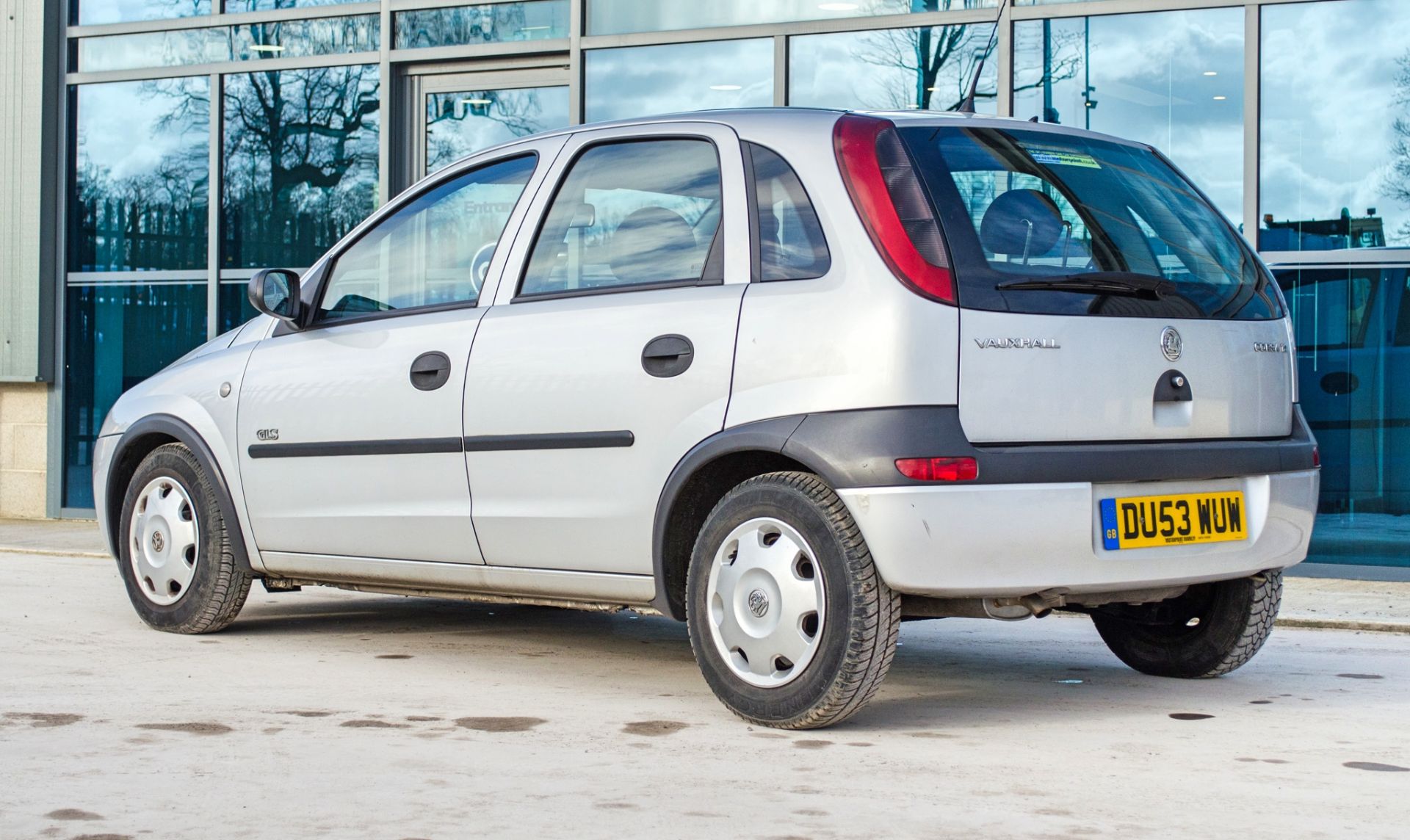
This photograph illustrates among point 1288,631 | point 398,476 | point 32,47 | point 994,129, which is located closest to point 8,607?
point 398,476

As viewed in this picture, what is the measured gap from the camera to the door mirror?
6148 millimetres

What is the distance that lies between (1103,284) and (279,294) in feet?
9.53

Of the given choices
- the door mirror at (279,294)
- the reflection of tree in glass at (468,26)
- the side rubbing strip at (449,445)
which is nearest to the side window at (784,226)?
the side rubbing strip at (449,445)

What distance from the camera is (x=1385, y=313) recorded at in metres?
9.28

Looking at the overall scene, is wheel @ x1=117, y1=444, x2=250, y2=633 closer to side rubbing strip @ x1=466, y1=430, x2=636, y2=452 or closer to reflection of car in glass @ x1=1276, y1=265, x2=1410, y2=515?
side rubbing strip @ x1=466, y1=430, x2=636, y2=452

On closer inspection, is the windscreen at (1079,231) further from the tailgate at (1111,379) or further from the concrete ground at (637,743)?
the concrete ground at (637,743)

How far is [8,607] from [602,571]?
3589 millimetres

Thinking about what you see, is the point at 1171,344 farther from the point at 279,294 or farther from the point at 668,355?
the point at 279,294

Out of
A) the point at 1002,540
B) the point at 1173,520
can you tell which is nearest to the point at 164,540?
the point at 1002,540

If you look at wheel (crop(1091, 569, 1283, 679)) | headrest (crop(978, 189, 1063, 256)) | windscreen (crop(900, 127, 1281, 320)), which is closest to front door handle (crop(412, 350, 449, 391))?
windscreen (crop(900, 127, 1281, 320))

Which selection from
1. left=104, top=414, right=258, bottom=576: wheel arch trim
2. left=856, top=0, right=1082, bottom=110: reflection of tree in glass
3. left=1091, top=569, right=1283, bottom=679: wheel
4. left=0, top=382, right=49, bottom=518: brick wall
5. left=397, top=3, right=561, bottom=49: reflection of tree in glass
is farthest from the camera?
left=0, top=382, right=49, bottom=518: brick wall

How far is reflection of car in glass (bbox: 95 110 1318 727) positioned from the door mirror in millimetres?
230

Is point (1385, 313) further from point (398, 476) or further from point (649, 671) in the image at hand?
point (398, 476)

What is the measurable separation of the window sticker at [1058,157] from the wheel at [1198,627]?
1325 millimetres
